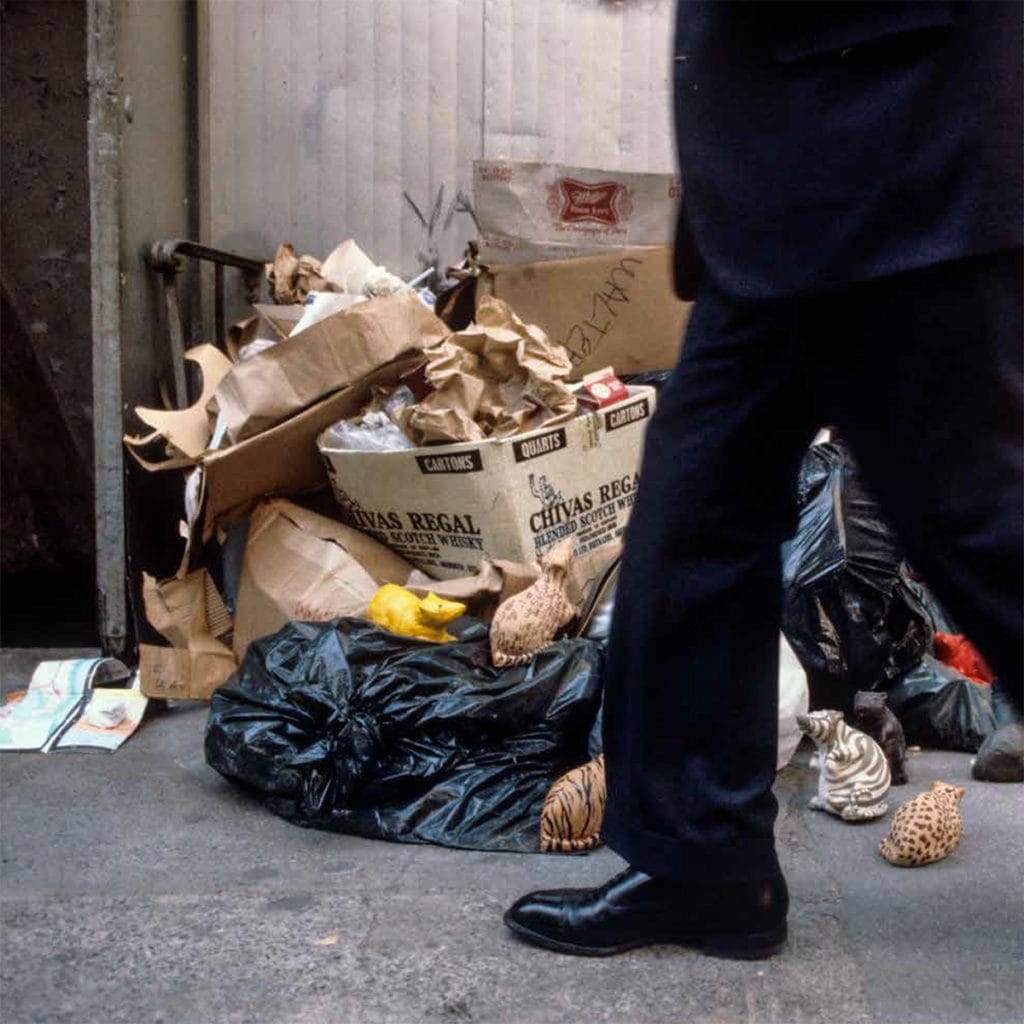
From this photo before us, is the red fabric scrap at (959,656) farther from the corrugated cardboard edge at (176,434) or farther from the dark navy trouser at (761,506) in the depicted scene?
the corrugated cardboard edge at (176,434)

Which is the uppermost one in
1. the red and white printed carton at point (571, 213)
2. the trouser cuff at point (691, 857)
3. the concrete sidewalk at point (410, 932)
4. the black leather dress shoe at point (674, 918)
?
the red and white printed carton at point (571, 213)

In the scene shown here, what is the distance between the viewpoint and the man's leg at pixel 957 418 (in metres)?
1.41

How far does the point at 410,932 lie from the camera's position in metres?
1.88

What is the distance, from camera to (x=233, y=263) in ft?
12.8

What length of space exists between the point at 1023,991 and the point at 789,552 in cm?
130

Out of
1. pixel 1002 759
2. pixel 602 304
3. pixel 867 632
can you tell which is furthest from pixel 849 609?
pixel 602 304

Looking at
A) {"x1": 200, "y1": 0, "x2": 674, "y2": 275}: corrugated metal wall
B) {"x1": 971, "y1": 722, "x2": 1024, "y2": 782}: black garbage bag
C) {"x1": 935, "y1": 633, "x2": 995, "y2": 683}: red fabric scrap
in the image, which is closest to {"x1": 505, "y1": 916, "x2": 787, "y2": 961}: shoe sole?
{"x1": 971, "y1": 722, "x2": 1024, "y2": 782}: black garbage bag

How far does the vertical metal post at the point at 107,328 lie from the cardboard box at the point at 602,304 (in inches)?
39.4

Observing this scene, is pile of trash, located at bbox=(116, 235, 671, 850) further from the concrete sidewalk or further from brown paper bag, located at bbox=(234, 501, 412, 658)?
the concrete sidewalk

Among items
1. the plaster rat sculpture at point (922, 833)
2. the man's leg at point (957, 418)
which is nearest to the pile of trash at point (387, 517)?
the plaster rat sculpture at point (922, 833)

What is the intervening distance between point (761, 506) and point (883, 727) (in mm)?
1022

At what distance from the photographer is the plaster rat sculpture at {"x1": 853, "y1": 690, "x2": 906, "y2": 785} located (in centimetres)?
250

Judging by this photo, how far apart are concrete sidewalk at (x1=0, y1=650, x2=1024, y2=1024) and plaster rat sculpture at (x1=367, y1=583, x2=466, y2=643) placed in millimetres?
473

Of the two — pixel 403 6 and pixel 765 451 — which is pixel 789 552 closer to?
pixel 765 451
